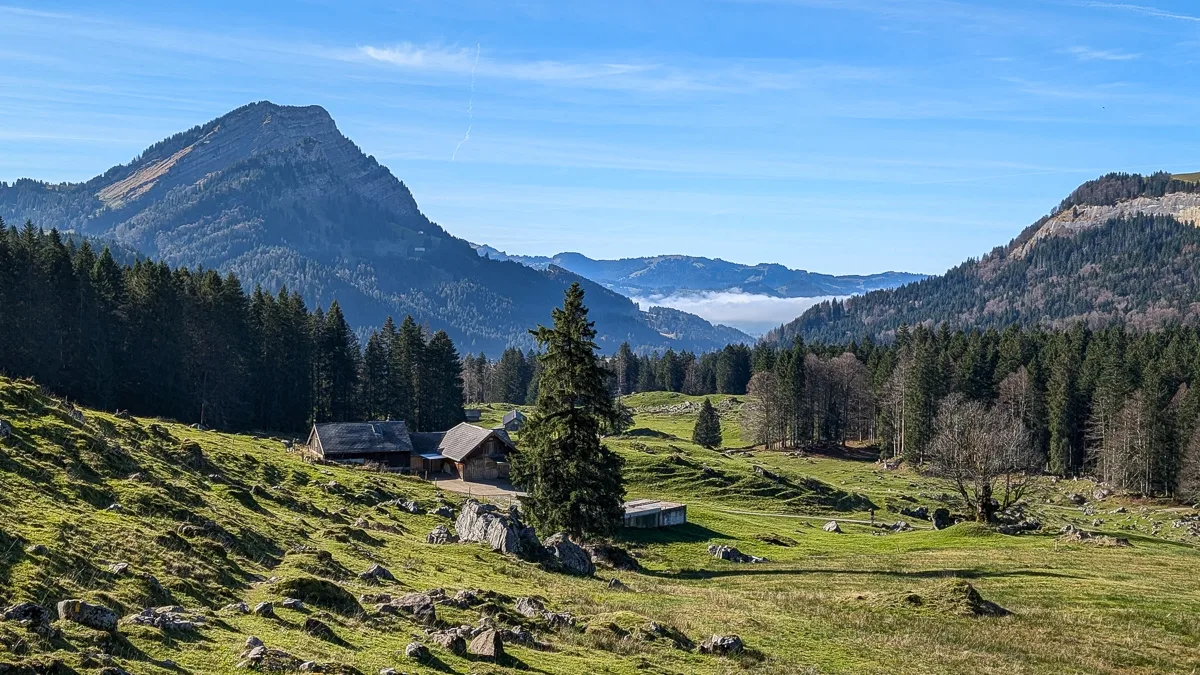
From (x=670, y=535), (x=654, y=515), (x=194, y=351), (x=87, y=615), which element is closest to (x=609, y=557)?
(x=670, y=535)

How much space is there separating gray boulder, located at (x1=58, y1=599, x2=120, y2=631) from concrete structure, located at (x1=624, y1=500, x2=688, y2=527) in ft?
162

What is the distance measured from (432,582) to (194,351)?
8645 cm

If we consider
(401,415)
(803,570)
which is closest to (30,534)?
(803,570)

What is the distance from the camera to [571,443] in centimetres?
5159

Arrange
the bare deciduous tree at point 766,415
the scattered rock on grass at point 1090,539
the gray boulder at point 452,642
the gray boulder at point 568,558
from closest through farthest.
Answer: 1. the gray boulder at point 452,642
2. the gray boulder at point 568,558
3. the scattered rock on grass at point 1090,539
4. the bare deciduous tree at point 766,415

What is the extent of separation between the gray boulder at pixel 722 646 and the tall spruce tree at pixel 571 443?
2452cm

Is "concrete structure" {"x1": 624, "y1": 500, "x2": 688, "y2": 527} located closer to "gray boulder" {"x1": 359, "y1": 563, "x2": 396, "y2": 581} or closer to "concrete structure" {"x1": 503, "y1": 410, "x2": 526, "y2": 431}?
"gray boulder" {"x1": 359, "y1": 563, "x2": 396, "y2": 581}

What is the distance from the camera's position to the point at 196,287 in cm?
11275

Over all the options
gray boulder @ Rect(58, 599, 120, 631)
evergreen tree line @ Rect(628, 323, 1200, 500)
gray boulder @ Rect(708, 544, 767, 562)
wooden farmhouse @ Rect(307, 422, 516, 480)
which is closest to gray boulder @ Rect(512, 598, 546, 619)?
gray boulder @ Rect(58, 599, 120, 631)

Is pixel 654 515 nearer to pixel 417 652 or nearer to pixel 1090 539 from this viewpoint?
pixel 1090 539

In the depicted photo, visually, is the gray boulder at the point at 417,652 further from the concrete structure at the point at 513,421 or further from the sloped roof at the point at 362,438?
the concrete structure at the point at 513,421

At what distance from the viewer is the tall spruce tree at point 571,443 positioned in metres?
Answer: 51.0

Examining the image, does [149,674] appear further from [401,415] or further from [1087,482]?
[1087,482]

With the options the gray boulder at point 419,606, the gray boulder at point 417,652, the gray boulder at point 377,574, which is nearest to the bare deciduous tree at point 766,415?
the gray boulder at point 377,574
